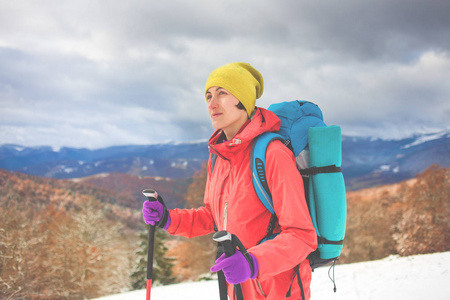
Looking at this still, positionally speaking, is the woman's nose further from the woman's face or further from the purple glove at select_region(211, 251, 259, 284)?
the purple glove at select_region(211, 251, 259, 284)

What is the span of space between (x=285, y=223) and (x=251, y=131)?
21.4 inches

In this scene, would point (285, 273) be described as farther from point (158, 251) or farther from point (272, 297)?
point (158, 251)

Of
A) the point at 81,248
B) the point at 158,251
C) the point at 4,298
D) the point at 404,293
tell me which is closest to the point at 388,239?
the point at 158,251

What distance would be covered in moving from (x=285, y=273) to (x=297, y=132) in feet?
2.68

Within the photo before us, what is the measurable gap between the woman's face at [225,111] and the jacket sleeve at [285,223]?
43cm

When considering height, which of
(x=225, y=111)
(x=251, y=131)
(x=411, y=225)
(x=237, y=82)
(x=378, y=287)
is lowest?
(x=378, y=287)

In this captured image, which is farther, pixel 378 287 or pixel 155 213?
pixel 378 287

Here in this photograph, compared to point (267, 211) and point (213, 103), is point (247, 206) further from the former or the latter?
point (213, 103)

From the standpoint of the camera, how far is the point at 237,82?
74.8 inches

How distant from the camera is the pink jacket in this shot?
1.35 metres

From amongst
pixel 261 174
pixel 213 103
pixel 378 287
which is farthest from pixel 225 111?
pixel 378 287

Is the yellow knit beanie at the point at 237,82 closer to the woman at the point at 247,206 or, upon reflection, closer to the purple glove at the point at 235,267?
the woman at the point at 247,206

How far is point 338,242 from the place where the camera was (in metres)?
1.70

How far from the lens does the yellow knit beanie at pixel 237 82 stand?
6.17 feet
